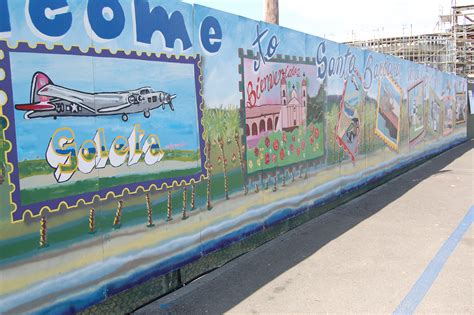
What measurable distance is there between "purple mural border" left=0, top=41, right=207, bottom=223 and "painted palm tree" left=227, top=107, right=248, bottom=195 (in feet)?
2.06

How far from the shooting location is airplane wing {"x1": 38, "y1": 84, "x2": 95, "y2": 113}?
3.38 meters

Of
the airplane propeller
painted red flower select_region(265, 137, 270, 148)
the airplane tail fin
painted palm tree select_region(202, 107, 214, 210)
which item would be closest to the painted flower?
painted red flower select_region(265, 137, 270, 148)

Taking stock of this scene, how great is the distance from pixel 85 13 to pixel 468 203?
759 centimetres

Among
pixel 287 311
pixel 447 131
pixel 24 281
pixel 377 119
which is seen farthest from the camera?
pixel 447 131

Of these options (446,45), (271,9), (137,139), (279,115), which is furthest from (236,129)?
(446,45)

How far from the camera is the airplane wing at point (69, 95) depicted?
3.38 metres

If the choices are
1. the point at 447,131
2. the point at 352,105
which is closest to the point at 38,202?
the point at 352,105

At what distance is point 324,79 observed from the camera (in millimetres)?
7629

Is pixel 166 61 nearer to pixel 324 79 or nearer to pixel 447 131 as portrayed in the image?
pixel 324 79

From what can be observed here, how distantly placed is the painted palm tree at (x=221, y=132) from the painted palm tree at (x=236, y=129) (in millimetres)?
68

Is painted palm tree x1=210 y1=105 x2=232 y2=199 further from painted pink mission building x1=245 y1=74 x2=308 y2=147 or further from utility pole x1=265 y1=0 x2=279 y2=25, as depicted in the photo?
utility pole x1=265 y1=0 x2=279 y2=25

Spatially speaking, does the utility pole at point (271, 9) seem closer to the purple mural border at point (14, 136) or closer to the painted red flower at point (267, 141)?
the painted red flower at point (267, 141)

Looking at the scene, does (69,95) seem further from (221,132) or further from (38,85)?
(221,132)

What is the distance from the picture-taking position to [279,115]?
253 inches
